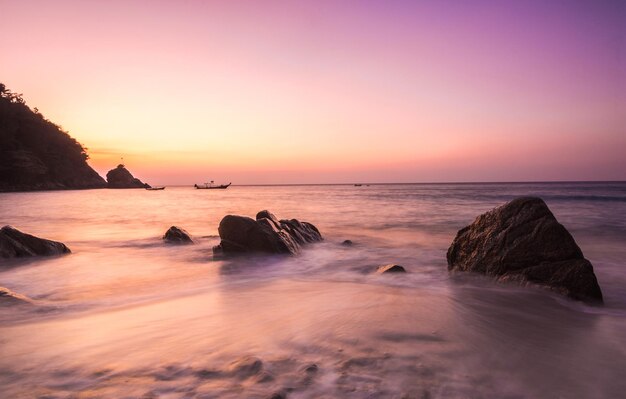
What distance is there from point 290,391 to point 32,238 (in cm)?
937

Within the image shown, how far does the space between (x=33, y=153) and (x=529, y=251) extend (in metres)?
94.9

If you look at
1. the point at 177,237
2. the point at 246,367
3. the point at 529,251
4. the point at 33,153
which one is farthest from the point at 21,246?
the point at 33,153

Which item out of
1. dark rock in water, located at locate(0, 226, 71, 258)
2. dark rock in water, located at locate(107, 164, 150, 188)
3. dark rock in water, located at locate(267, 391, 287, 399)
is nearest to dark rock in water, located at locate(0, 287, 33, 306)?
dark rock in water, located at locate(0, 226, 71, 258)

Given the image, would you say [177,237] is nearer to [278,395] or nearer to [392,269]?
[392,269]

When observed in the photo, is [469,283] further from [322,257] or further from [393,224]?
[393,224]

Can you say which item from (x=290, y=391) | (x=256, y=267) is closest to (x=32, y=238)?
(x=256, y=267)

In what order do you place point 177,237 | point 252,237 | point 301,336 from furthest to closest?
1. point 177,237
2. point 252,237
3. point 301,336

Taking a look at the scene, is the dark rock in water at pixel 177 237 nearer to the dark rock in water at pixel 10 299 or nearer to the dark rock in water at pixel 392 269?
the dark rock in water at pixel 10 299

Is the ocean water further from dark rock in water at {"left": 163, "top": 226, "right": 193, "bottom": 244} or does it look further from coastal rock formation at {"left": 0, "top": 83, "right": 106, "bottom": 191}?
coastal rock formation at {"left": 0, "top": 83, "right": 106, "bottom": 191}

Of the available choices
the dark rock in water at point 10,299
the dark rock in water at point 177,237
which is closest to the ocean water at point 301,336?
the dark rock in water at point 10,299

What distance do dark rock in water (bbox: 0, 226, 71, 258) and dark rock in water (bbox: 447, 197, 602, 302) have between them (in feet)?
31.9

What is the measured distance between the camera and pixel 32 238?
880 cm

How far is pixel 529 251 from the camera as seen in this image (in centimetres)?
573

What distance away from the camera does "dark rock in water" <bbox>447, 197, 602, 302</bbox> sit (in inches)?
205
